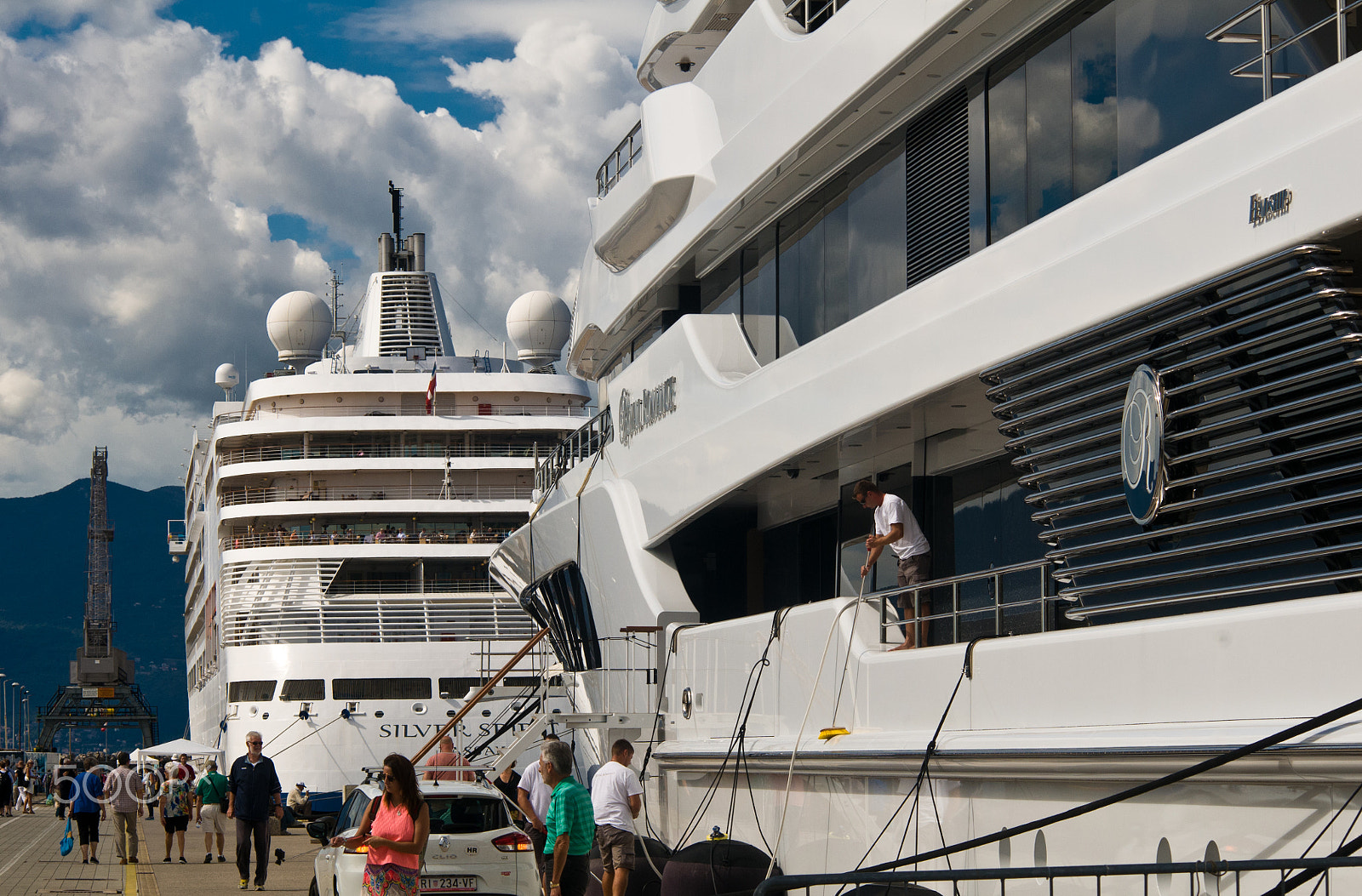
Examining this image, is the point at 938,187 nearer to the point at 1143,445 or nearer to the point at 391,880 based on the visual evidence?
the point at 1143,445

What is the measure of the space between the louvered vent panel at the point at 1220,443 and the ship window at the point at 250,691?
3353cm

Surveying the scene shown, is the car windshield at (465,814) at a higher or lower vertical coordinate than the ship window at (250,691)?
higher

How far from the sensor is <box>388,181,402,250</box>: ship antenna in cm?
5538

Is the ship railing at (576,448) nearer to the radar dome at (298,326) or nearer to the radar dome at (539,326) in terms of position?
the radar dome at (539,326)

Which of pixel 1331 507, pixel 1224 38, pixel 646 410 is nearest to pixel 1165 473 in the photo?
pixel 1331 507

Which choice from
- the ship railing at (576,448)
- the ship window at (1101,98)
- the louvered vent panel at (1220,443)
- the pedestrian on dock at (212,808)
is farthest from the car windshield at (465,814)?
the pedestrian on dock at (212,808)

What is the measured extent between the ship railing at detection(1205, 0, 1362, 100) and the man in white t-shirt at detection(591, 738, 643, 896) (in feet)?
20.0

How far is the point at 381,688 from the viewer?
38.9 metres

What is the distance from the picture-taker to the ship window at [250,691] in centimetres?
3916

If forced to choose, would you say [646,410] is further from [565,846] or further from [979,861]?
[979,861]

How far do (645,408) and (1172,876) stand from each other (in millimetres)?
9773

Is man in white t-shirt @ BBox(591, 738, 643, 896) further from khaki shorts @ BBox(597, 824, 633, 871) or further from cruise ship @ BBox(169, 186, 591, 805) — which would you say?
cruise ship @ BBox(169, 186, 591, 805)

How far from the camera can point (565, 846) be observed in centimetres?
952

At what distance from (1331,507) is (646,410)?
9.78m
